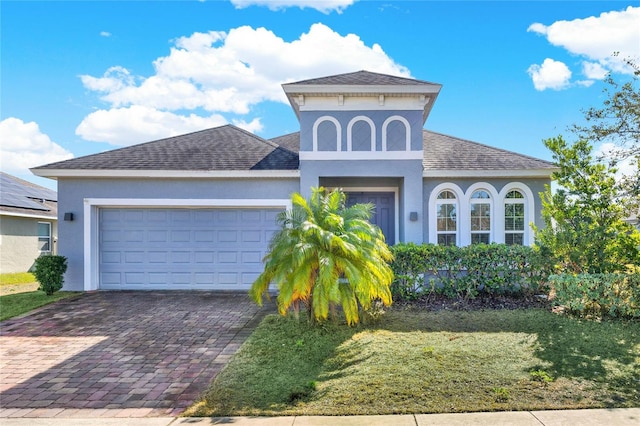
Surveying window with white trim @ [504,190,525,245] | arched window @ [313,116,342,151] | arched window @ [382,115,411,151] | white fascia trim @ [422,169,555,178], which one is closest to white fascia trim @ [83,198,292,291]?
arched window @ [313,116,342,151]

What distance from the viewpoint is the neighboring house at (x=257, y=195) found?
927cm

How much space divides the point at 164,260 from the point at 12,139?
6455 millimetres

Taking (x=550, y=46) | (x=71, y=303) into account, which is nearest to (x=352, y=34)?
(x=550, y=46)

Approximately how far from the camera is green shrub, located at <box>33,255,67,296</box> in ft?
29.2

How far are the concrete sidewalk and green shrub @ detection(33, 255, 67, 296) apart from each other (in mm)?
6548

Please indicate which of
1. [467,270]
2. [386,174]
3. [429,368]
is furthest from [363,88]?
[429,368]

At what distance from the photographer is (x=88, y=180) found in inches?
376

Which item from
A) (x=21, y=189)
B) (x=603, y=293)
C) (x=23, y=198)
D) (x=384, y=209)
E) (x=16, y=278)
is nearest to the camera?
(x=603, y=293)

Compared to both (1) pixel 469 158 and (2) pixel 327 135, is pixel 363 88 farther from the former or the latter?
(1) pixel 469 158

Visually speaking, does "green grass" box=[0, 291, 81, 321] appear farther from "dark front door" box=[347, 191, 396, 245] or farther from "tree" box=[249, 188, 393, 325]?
"dark front door" box=[347, 191, 396, 245]

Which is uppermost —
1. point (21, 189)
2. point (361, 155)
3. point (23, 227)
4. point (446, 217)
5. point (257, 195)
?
point (361, 155)

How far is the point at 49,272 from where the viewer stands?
8.92 metres

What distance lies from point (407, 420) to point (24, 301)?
9.77 meters

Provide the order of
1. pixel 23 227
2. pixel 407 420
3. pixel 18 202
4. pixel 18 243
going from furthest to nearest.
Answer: pixel 18 202
pixel 23 227
pixel 18 243
pixel 407 420
